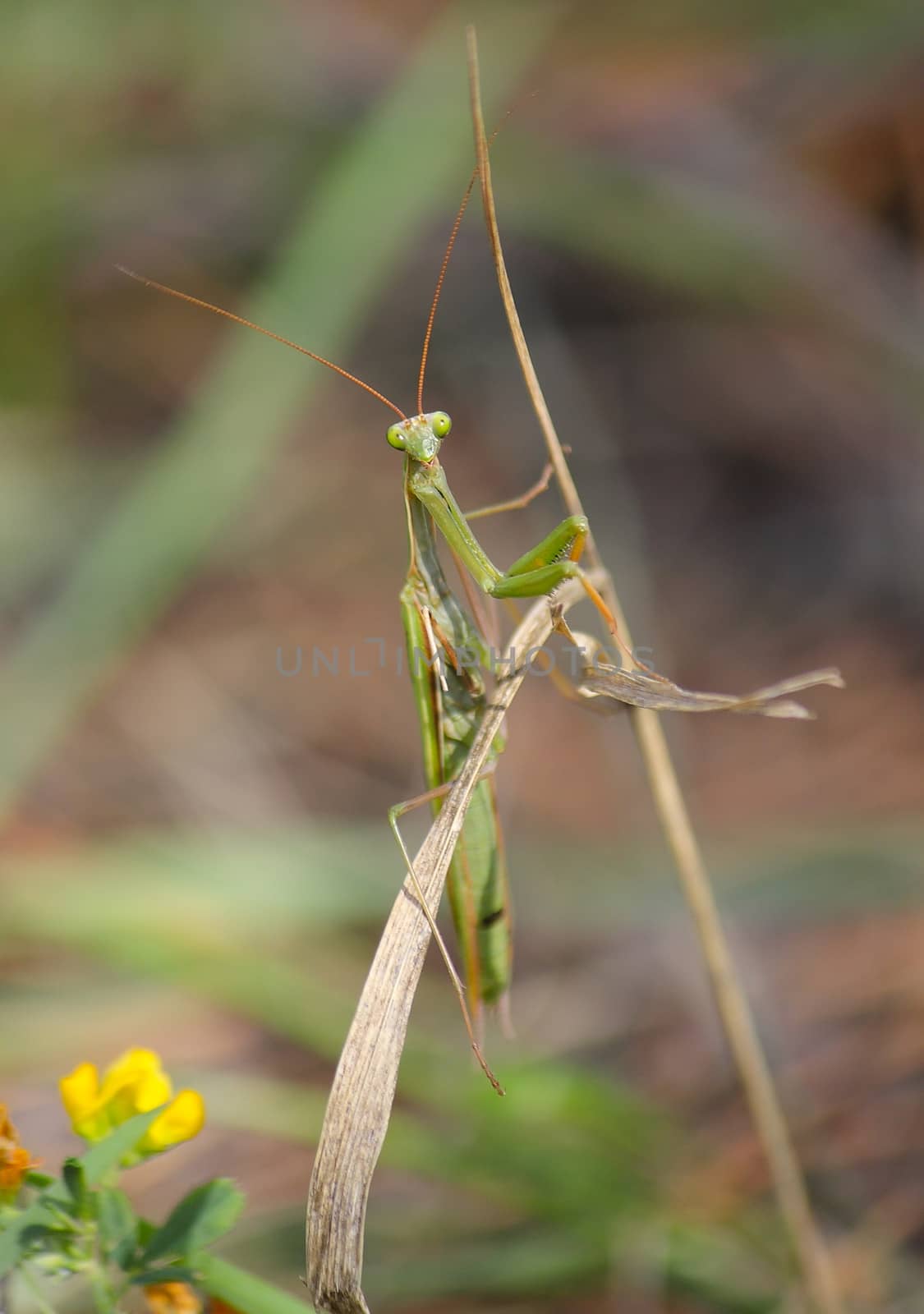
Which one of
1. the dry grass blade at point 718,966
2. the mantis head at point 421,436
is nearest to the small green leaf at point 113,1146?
the dry grass blade at point 718,966

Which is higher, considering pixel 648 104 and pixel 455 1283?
pixel 648 104

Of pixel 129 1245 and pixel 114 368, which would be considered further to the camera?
pixel 114 368

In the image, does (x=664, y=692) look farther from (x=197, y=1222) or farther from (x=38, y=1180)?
(x=38, y=1180)

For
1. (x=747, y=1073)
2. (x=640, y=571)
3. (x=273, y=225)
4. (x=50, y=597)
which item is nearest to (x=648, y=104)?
(x=273, y=225)

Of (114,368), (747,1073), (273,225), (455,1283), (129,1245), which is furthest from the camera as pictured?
(114,368)

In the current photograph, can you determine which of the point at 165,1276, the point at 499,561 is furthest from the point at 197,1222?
the point at 499,561

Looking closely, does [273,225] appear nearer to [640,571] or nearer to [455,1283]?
[640,571]

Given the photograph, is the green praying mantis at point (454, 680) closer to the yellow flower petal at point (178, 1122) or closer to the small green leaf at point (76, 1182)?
the yellow flower petal at point (178, 1122)
